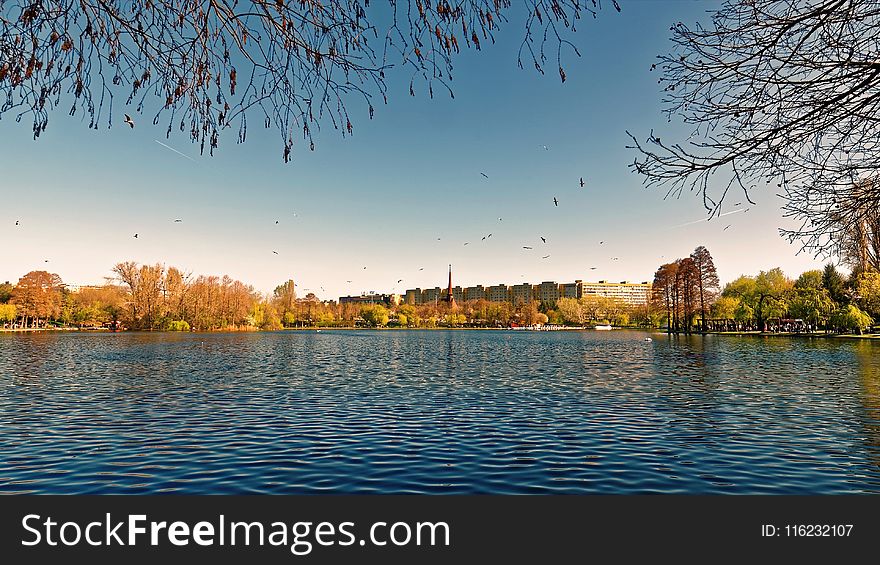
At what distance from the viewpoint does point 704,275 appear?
82.8 metres

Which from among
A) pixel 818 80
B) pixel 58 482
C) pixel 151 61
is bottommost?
pixel 58 482

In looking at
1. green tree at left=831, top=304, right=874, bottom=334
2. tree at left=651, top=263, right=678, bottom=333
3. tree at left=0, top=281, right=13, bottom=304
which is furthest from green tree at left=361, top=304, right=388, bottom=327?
green tree at left=831, top=304, right=874, bottom=334

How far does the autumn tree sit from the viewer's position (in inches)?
3748

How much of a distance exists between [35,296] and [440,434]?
102986 millimetres

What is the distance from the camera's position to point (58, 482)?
9898 mm

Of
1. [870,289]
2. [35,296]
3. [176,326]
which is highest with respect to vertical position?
[35,296]

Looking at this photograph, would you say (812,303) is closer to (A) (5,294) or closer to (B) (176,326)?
(B) (176,326)

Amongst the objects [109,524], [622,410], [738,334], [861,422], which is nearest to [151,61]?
[109,524]

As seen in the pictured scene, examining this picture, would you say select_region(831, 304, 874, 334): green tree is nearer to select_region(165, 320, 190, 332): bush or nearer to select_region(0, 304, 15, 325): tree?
select_region(165, 320, 190, 332): bush

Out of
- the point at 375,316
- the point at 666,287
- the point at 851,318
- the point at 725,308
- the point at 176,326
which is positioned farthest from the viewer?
the point at 375,316

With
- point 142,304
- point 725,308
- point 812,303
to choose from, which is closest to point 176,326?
point 142,304

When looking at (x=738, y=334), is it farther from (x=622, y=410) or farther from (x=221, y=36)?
(x=221, y=36)

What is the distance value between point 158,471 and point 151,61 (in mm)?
9111

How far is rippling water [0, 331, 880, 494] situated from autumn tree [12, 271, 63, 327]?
→ 81.5 m
